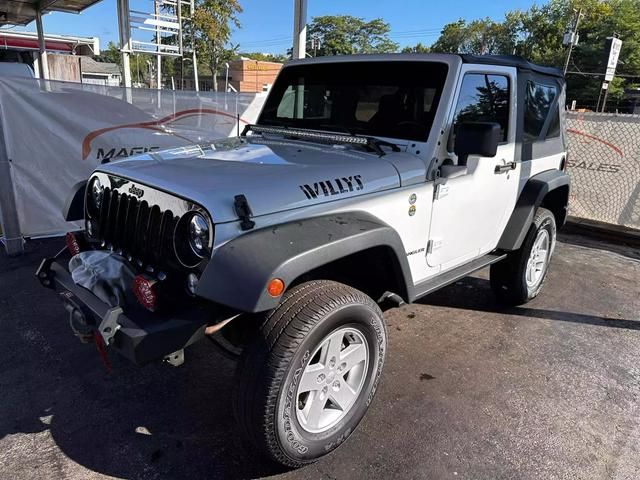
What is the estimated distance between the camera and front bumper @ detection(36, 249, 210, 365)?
6.57ft

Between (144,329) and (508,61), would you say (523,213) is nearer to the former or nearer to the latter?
(508,61)

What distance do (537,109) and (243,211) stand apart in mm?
3074

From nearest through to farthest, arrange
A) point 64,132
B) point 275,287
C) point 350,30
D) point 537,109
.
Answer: point 275,287 → point 537,109 → point 64,132 → point 350,30

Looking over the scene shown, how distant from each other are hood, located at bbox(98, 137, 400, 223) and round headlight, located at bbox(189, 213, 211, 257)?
0.07 metres

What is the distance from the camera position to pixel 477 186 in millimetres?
3375

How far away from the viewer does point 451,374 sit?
328 cm

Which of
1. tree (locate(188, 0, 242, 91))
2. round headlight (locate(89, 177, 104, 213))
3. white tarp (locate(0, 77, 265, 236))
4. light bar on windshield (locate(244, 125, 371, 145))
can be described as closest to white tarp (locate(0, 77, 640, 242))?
white tarp (locate(0, 77, 265, 236))

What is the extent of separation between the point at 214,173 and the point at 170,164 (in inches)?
14.1

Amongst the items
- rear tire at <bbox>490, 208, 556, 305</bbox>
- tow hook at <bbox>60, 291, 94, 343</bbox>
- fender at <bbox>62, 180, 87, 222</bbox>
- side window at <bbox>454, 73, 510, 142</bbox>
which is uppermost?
side window at <bbox>454, 73, 510, 142</bbox>

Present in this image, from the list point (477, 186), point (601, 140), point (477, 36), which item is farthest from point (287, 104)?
point (477, 36)

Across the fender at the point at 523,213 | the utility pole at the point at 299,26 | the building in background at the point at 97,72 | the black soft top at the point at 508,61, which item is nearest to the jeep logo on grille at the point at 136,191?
the black soft top at the point at 508,61

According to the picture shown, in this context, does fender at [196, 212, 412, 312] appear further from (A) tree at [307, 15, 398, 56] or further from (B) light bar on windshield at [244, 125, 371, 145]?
(A) tree at [307, 15, 398, 56]

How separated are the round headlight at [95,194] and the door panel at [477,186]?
2.05 metres

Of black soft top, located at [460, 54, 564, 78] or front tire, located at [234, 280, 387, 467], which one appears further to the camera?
black soft top, located at [460, 54, 564, 78]
